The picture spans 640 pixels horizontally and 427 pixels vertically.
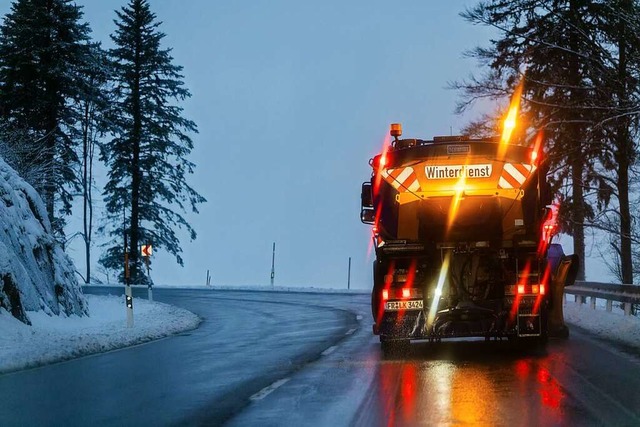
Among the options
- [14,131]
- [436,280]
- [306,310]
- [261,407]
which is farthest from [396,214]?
[14,131]

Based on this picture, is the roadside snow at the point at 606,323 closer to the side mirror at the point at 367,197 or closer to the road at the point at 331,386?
the road at the point at 331,386

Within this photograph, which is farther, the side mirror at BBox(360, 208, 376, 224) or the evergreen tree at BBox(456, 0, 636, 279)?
Answer: the evergreen tree at BBox(456, 0, 636, 279)

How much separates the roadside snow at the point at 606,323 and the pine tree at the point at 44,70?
25654mm

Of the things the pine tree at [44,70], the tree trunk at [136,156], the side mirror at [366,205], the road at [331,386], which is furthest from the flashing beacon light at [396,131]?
the tree trunk at [136,156]

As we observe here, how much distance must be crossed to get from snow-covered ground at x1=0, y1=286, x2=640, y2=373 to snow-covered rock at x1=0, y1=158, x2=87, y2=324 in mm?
509

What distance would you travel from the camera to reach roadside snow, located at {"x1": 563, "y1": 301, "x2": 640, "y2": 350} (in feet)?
50.4

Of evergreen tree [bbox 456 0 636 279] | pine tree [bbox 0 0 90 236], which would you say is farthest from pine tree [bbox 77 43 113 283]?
evergreen tree [bbox 456 0 636 279]

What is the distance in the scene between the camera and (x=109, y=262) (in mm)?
49438

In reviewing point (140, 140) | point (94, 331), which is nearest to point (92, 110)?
point (140, 140)

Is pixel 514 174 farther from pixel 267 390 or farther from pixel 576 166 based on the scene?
pixel 576 166

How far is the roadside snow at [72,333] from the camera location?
45.2 ft

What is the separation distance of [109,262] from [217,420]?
43.3m

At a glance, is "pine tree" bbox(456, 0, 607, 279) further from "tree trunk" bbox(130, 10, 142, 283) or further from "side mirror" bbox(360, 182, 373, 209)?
"tree trunk" bbox(130, 10, 142, 283)

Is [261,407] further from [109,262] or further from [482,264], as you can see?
[109,262]
